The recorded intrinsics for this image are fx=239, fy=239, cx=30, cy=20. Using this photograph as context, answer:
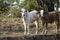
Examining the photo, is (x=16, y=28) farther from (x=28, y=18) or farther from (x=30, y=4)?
(x=28, y=18)

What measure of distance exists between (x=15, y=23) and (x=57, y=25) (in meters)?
2.65

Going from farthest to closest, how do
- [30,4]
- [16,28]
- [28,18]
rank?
[30,4], [16,28], [28,18]

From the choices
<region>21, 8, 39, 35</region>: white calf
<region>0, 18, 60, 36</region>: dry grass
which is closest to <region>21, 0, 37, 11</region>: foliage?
<region>0, 18, 60, 36</region>: dry grass

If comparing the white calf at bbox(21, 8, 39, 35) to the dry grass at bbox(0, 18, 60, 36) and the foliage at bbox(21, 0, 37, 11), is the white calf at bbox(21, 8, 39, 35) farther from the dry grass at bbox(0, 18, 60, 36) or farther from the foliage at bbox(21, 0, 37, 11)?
the foliage at bbox(21, 0, 37, 11)

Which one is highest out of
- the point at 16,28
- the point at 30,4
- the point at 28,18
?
the point at 30,4

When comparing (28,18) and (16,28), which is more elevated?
(28,18)

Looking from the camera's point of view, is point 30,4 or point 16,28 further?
point 30,4

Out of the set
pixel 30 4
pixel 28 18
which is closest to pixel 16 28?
pixel 30 4

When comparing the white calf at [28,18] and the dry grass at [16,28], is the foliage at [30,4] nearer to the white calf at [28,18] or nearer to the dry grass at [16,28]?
the dry grass at [16,28]

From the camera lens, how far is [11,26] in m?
13.4

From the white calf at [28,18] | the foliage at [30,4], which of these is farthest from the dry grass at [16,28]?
the foliage at [30,4]

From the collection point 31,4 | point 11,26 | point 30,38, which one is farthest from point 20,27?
point 30,38

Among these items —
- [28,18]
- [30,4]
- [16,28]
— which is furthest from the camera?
[30,4]

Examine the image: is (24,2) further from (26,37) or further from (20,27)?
(26,37)
